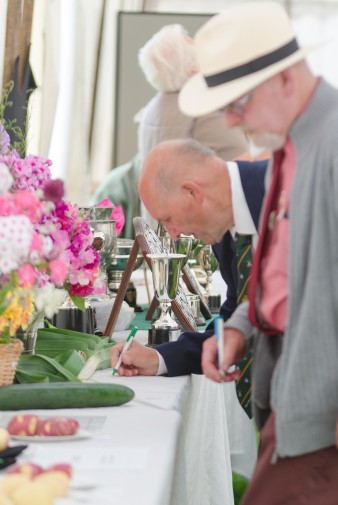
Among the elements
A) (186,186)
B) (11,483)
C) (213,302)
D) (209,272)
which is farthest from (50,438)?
(209,272)

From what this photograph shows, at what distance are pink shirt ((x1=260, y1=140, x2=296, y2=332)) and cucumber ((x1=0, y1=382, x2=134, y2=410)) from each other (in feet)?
1.57

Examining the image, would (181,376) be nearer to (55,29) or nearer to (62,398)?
(62,398)

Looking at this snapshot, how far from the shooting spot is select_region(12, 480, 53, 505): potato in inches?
54.5

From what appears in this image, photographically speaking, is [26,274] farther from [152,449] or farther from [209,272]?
[209,272]

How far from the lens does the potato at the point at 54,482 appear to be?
1448mm

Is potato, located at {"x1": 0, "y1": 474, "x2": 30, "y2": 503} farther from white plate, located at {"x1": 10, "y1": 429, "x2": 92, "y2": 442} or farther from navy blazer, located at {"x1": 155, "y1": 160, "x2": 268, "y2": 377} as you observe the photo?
navy blazer, located at {"x1": 155, "y1": 160, "x2": 268, "y2": 377}

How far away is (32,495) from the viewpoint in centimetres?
139

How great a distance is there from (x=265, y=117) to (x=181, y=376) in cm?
110

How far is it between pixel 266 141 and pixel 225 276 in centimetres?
110

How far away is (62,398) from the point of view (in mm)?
2152

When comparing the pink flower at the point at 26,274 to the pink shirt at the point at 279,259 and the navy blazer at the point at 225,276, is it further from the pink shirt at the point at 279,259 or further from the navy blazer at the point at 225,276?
the navy blazer at the point at 225,276

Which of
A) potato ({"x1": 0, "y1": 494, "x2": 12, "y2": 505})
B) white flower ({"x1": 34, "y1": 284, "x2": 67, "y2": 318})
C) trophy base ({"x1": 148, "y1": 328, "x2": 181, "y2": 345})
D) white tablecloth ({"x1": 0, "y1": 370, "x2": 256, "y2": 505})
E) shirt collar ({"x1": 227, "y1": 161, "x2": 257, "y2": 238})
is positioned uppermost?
shirt collar ({"x1": 227, "y1": 161, "x2": 257, "y2": 238})

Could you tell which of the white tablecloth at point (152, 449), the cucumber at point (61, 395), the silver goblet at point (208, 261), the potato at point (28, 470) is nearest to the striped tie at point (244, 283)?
the white tablecloth at point (152, 449)

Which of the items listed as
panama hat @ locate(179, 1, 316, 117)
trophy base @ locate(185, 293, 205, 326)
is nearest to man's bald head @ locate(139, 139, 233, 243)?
panama hat @ locate(179, 1, 316, 117)
